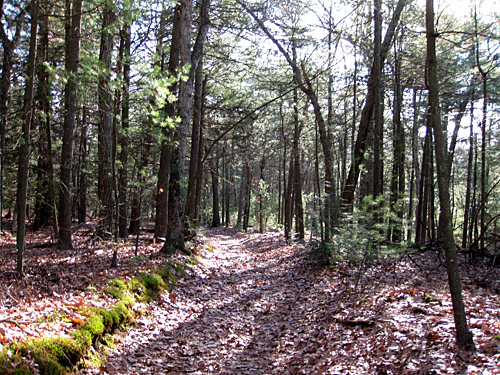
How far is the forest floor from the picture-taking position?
4.11 metres

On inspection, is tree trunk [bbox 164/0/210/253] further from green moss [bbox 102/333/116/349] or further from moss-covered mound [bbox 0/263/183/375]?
green moss [bbox 102/333/116/349]

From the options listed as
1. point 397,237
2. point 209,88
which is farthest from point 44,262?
point 209,88

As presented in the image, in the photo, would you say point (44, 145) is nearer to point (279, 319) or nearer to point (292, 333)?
point (279, 319)

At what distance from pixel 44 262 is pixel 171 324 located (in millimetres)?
3805

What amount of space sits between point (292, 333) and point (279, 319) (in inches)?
33.4

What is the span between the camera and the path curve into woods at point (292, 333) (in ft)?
13.8

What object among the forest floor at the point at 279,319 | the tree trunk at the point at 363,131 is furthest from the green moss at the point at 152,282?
the tree trunk at the point at 363,131

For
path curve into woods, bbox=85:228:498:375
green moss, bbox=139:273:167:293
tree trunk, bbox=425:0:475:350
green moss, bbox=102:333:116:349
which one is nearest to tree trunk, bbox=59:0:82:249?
green moss, bbox=139:273:167:293

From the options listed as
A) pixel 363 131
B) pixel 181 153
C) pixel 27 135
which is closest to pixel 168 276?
pixel 181 153

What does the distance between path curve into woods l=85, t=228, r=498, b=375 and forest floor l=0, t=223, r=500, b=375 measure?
0.02 metres

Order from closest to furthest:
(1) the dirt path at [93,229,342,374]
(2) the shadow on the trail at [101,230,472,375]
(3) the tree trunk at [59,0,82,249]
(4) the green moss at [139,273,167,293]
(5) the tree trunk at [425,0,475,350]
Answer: (5) the tree trunk at [425,0,475,350] → (2) the shadow on the trail at [101,230,472,375] → (1) the dirt path at [93,229,342,374] → (4) the green moss at [139,273,167,293] → (3) the tree trunk at [59,0,82,249]

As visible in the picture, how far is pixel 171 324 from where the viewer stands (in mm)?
6051

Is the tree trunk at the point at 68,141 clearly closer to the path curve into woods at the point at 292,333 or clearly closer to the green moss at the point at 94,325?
the path curve into woods at the point at 292,333

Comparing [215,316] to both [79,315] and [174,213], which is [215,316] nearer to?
[79,315]
